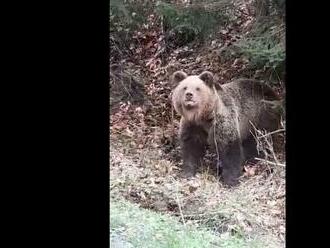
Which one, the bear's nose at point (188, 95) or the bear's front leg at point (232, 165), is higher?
the bear's nose at point (188, 95)

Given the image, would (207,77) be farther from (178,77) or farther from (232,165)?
(232,165)

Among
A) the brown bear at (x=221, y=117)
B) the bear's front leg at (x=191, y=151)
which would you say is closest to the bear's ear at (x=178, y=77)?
the brown bear at (x=221, y=117)

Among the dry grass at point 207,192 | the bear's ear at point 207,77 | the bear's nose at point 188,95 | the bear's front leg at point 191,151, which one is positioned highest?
the bear's ear at point 207,77

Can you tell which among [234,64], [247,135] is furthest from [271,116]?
[234,64]

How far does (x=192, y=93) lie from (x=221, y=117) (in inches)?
6.7

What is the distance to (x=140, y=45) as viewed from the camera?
2143 millimetres

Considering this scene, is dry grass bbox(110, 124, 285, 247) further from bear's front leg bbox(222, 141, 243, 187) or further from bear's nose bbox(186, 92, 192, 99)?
bear's nose bbox(186, 92, 192, 99)

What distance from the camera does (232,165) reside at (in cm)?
209

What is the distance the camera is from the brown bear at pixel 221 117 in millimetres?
2092

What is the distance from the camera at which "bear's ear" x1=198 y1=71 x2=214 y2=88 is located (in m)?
2.09

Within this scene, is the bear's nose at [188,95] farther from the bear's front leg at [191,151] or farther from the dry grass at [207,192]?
the dry grass at [207,192]
